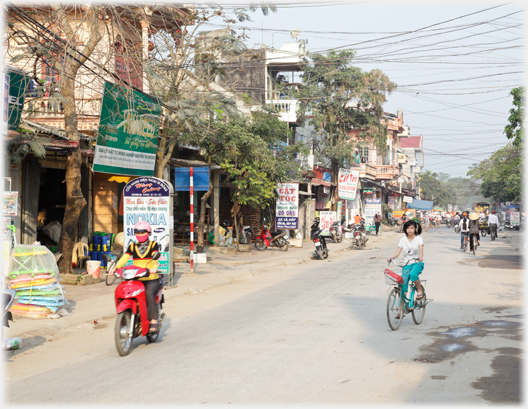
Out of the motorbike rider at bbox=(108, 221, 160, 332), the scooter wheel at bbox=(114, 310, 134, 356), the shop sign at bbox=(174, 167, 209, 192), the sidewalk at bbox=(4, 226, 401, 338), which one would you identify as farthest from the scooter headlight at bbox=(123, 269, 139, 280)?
the shop sign at bbox=(174, 167, 209, 192)

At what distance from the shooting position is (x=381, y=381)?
5.79 m

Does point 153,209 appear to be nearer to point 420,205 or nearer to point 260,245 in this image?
point 260,245

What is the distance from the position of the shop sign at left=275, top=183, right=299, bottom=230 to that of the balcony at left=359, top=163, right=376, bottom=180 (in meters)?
25.8

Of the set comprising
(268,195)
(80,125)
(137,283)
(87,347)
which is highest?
(80,125)

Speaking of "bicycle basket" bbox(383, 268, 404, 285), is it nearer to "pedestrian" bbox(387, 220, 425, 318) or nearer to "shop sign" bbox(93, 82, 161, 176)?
"pedestrian" bbox(387, 220, 425, 318)

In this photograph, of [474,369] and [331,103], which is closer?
[474,369]

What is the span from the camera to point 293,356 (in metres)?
6.92

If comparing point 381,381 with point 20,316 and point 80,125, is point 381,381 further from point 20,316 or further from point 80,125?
point 80,125

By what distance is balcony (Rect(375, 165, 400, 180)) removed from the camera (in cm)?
5547

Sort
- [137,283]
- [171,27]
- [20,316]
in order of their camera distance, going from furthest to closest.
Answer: [171,27] → [20,316] → [137,283]

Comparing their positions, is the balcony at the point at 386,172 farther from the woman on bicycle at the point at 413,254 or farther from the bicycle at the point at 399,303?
the bicycle at the point at 399,303

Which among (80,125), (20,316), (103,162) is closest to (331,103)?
(80,125)

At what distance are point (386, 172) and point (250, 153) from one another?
36164mm

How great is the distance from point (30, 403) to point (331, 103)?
1298 inches
